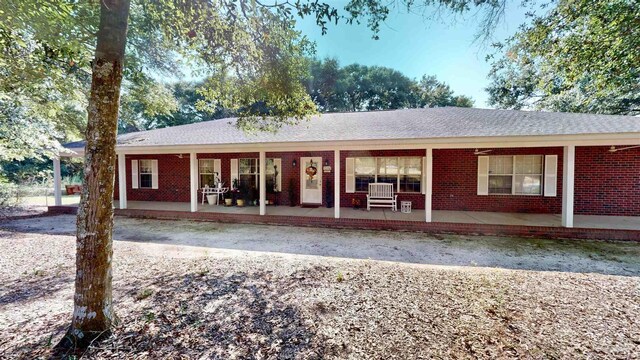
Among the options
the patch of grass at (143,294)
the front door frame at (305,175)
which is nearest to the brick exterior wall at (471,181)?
the front door frame at (305,175)

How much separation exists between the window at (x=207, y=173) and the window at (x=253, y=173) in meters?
1.14

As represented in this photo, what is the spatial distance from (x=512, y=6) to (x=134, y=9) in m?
8.18

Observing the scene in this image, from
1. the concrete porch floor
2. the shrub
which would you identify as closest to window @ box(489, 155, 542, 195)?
the concrete porch floor

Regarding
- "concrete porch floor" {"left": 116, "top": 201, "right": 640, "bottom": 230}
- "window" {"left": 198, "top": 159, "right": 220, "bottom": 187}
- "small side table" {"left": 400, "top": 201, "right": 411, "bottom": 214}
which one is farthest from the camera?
"window" {"left": 198, "top": 159, "right": 220, "bottom": 187}

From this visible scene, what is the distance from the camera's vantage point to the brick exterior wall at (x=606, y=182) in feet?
25.8

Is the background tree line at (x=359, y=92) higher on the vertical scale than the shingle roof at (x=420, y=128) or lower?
higher

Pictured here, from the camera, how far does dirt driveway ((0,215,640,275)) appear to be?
194 inches

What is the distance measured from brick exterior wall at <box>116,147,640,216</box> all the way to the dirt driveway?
2541mm

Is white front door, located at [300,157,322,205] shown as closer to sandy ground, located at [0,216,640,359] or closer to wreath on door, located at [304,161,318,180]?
wreath on door, located at [304,161,318,180]

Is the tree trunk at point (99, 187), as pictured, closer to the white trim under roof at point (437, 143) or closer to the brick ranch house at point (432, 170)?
the brick ranch house at point (432, 170)

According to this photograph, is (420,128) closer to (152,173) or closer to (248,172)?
(248,172)

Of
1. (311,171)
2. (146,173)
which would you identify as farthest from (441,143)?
(146,173)

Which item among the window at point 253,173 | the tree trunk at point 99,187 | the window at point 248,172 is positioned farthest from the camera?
the window at point 248,172

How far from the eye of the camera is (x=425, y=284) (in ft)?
12.2
